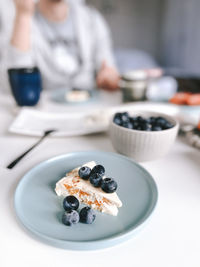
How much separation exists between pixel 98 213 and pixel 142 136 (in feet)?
0.61

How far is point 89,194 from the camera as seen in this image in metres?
0.36

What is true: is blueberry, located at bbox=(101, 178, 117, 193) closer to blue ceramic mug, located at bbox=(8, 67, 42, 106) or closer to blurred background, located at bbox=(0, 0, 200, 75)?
blue ceramic mug, located at bbox=(8, 67, 42, 106)

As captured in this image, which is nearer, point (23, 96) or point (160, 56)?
point (23, 96)

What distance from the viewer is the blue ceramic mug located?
75 centimetres

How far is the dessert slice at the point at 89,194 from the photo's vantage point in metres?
0.34

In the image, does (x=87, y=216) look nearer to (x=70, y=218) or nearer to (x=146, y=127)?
(x=70, y=218)

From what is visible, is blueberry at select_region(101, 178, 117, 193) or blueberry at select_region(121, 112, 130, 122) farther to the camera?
blueberry at select_region(121, 112, 130, 122)

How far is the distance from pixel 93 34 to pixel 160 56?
1.71 metres

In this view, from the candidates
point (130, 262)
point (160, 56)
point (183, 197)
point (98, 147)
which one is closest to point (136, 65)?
point (160, 56)

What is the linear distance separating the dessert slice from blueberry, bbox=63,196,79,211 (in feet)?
0.07

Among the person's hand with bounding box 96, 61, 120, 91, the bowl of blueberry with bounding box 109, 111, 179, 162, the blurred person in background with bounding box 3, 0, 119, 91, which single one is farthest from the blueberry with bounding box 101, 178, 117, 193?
the blurred person in background with bounding box 3, 0, 119, 91

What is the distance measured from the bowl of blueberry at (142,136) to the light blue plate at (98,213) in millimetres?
44

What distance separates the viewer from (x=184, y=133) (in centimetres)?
64

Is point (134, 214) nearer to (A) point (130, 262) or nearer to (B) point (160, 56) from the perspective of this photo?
(A) point (130, 262)
